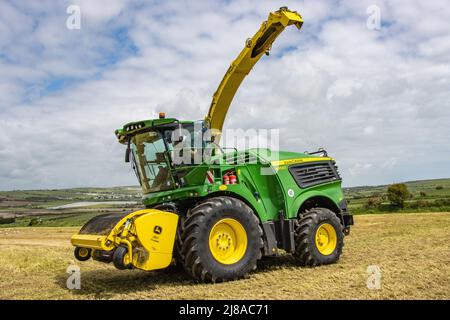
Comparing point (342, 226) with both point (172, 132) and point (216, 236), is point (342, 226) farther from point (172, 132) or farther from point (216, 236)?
point (172, 132)

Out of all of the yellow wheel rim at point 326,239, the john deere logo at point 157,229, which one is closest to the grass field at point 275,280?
the yellow wheel rim at point 326,239

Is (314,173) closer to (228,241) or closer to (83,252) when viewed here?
(228,241)

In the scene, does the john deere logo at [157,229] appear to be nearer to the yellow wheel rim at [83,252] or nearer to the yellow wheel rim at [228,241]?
the yellow wheel rim at [228,241]

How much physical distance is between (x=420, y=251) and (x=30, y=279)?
7864 mm

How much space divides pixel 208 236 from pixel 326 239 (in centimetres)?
314

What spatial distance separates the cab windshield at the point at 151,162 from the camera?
7.83 m

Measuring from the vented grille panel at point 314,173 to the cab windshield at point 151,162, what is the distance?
2.57 metres

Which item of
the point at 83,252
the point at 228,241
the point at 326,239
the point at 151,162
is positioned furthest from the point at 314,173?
the point at 83,252

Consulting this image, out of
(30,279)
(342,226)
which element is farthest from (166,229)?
(342,226)

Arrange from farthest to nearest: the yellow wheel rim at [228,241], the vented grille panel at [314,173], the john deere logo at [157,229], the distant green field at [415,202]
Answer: the distant green field at [415,202]
the vented grille panel at [314,173]
the yellow wheel rim at [228,241]
the john deere logo at [157,229]

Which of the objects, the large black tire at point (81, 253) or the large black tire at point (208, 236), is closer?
the large black tire at point (208, 236)

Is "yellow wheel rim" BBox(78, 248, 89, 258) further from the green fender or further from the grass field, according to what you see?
the green fender

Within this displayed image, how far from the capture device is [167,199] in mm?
7742

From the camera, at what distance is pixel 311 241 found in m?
8.28
